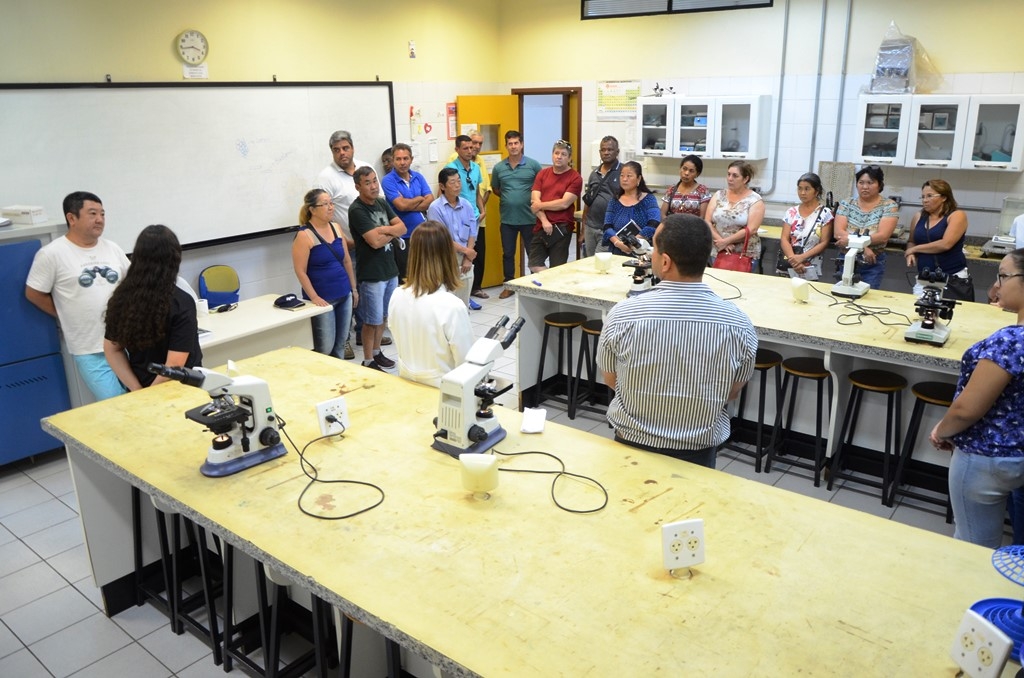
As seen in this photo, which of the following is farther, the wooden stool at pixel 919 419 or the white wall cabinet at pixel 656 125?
the white wall cabinet at pixel 656 125

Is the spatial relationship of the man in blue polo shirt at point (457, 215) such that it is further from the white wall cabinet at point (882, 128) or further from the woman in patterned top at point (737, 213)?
the white wall cabinet at point (882, 128)

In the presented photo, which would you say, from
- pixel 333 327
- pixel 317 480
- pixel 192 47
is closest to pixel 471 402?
pixel 317 480

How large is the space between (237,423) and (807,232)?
4.58 meters

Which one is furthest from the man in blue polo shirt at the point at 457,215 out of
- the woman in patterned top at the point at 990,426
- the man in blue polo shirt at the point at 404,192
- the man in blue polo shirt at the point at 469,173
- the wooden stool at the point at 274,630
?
the woman in patterned top at the point at 990,426

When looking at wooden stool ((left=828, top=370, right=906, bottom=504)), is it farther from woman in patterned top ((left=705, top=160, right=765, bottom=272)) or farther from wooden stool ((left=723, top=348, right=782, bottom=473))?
woman in patterned top ((left=705, top=160, right=765, bottom=272))

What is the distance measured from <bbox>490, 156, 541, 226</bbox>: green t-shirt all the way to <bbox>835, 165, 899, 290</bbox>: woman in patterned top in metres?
2.96

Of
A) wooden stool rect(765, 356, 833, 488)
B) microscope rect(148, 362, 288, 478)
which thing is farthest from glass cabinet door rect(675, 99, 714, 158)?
microscope rect(148, 362, 288, 478)

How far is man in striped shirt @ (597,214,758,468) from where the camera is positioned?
98.0 inches

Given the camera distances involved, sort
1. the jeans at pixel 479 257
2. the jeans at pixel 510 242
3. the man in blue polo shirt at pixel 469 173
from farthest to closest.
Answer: the jeans at pixel 479 257
the jeans at pixel 510 242
the man in blue polo shirt at pixel 469 173

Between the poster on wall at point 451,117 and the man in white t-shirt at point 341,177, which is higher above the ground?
the poster on wall at point 451,117

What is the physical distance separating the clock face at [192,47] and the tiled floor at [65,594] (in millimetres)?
3037

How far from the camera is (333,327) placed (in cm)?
535

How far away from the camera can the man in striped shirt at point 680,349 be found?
2.49 meters

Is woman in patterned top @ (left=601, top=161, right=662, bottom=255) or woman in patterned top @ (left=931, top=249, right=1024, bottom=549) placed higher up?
woman in patterned top @ (left=601, top=161, right=662, bottom=255)
